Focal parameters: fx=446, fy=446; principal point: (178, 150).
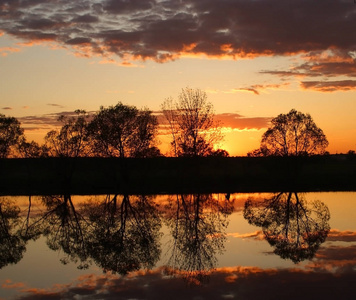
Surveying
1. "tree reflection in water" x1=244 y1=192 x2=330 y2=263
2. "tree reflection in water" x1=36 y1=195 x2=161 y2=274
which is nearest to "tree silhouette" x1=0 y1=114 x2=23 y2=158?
"tree reflection in water" x1=36 y1=195 x2=161 y2=274

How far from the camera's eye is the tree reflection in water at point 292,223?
20969mm

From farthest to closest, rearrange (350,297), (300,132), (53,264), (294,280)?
(300,132) < (53,264) < (294,280) < (350,297)

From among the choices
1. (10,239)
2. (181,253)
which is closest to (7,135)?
(10,239)

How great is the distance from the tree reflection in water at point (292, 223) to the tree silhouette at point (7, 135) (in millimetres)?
55557

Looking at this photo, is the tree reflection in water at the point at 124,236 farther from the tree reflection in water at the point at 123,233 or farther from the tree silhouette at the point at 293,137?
the tree silhouette at the point at 293,137

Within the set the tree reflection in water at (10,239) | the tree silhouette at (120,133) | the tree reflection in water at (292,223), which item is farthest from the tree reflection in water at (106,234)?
the tree silhouette at (120,133)

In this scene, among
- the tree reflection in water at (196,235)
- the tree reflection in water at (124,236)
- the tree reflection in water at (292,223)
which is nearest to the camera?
the tree reflection in water at (196,235)

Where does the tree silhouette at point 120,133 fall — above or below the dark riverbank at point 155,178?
above

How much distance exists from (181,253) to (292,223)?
35.9 ft

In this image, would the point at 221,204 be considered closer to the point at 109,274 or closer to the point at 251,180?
the point at 109,274

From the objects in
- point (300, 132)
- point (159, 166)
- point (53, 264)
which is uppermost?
point (300, 132)

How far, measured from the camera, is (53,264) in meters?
19.7

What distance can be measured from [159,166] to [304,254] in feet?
182

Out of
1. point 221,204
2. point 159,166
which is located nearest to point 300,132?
point 159,166
